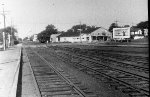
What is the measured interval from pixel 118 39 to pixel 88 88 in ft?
214

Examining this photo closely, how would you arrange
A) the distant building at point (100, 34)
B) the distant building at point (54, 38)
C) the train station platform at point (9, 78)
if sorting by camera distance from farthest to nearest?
the distant building at point (54, 38) < the distant building at point (100, 34) < the train station platform at point (9, 78)

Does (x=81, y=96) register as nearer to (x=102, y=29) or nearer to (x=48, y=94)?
(x=48, y=94)

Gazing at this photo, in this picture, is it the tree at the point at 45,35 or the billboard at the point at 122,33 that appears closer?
the billboard at the point at 122,33

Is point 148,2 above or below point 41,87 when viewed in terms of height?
above

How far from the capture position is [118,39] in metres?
73.1

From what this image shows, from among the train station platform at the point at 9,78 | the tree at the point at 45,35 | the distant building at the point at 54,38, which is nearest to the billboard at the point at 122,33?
the tree at the point at 45,35

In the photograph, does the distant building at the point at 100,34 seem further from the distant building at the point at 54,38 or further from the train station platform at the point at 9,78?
the train station platform at the point at 9,78

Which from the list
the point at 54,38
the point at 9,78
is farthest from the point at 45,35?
the point at 9,78

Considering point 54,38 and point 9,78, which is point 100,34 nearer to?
point 54,38

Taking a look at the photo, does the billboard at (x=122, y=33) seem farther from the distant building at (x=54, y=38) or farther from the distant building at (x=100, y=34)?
the distant building at (x=54, y=38)

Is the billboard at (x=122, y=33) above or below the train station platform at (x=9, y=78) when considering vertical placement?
above

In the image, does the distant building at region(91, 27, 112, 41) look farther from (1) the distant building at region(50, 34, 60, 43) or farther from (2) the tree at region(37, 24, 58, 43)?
(1) the distant building at region(50, 34, 60, 43)

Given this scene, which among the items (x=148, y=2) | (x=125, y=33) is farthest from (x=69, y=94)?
(x=125, y=33)

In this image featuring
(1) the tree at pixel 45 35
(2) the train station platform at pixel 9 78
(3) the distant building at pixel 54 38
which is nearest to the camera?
(2) the train station platform at pixel 9 78
